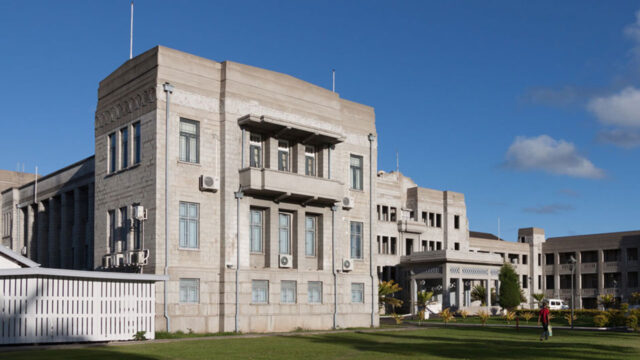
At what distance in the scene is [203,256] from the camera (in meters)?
34.6

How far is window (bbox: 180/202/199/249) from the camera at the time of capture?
34094 millimetres

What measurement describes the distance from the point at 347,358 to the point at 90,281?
11.1 m

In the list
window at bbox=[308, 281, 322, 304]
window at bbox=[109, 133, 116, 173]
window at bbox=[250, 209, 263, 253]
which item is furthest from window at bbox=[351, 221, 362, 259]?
window at bbox=[109, 133, 116, 173]

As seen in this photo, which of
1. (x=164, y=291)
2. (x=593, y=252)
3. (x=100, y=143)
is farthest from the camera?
(x=593, y=252)

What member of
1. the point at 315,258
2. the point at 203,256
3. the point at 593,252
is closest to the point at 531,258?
the point at 593,252

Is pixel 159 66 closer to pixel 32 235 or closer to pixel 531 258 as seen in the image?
pixel 32 235

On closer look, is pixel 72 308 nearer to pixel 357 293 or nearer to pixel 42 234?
pixel 357 293

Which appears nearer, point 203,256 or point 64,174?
point 203,256

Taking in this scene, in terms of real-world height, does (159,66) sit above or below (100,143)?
above

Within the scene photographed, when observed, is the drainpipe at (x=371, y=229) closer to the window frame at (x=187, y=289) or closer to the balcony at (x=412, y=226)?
the window frame at (x=187, y=289)

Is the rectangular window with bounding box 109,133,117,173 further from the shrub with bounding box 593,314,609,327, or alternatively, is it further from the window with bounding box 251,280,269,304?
the shrub with bounding box 593,314,609,327

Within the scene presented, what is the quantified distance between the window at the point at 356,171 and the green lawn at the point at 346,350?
1270 cm

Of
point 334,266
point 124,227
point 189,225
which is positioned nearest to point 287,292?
point 334,266

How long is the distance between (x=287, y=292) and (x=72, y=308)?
45.0 ft
